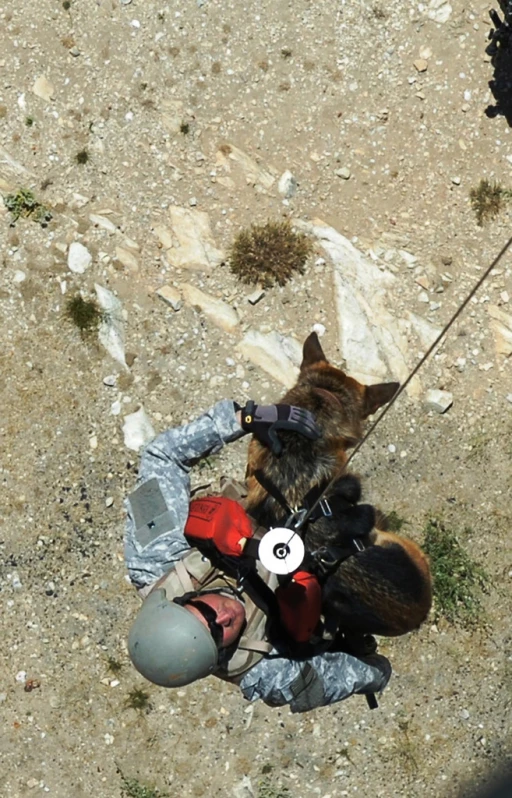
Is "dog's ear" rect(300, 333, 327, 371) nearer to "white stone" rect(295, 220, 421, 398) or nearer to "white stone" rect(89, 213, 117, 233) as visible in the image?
"white stone" rect(295, 220, 421, 398)

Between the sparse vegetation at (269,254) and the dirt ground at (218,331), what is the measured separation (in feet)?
0.46

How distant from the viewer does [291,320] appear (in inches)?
352

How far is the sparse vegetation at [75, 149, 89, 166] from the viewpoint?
29.4 ft

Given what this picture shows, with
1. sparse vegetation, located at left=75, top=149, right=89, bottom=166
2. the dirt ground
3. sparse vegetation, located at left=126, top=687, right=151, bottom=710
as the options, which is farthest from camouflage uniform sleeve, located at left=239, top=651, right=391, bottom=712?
sparse vegetation, located at left=75, top=149, right=89, bottom=166

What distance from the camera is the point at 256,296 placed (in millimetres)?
8875

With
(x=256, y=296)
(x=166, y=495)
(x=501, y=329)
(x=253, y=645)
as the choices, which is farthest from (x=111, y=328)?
(x=501, y=329)

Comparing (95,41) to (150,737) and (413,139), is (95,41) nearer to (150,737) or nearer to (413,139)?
(413,139)

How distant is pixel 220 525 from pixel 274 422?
1113 millimetres

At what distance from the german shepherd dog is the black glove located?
19 centimetres

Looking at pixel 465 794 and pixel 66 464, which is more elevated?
pixel 66 464

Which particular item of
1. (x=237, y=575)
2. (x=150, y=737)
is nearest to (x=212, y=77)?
(x=237, y=575)

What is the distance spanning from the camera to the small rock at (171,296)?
8.88 metres

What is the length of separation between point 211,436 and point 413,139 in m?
4.66

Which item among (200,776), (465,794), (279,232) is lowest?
(200,776)
